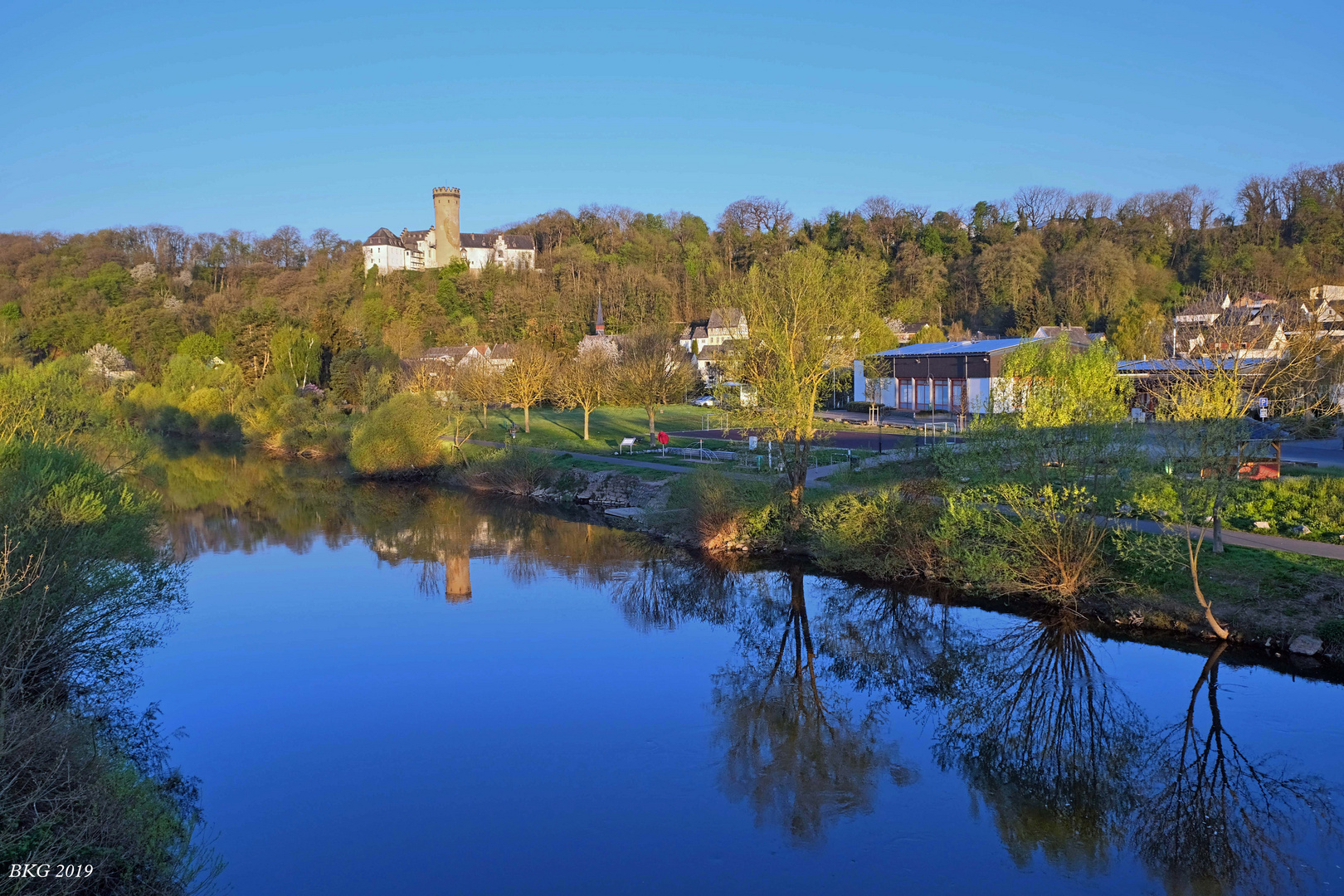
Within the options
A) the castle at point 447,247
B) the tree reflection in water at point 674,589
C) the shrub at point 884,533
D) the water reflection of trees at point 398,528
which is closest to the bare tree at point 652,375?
the water reflection of trees at point 398,528

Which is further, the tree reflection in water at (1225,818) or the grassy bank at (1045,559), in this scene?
the grassy bank at (1045,559)

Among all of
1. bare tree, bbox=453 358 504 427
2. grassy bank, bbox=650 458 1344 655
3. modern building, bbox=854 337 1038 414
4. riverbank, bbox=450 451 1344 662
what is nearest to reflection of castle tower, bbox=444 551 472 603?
riverbank, bbox=450 451 1344 662

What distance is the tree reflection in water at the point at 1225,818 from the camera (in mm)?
9281

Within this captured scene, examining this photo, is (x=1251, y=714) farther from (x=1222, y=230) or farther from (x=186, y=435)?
(x=1222, y=230)

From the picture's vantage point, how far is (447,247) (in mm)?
103438

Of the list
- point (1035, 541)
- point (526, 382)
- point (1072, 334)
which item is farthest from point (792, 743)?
point (1072, 334)

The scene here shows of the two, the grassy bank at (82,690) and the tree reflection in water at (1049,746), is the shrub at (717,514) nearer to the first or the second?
the tree reflection in water at (1049,746)

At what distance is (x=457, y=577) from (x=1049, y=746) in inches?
557

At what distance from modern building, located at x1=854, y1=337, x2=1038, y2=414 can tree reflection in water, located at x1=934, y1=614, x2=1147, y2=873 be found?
26.6m

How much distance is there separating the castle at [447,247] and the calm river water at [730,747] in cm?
8473

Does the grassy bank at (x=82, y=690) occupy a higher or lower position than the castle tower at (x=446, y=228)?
lower

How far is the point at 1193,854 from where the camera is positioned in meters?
9.69

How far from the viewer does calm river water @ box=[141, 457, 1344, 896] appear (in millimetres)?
9672

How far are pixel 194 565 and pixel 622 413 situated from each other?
28.3 metres
